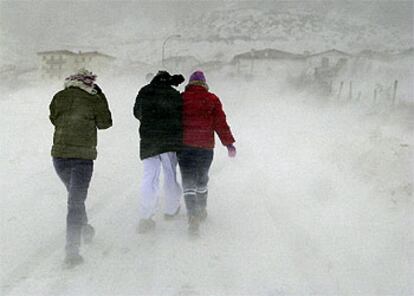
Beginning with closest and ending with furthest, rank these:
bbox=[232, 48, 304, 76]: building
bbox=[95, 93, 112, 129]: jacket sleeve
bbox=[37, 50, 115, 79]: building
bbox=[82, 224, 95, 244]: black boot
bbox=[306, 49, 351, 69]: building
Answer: bbox=[95, 93, 112, 129]: jacket sleeve, bbox=[82, 224, 95, 244]: black boot, bbox=[232, 48, 304, 76]: building, bbox=[37, 50, 115, 79]: building, bbox=[306, 49, 351, 69]: building

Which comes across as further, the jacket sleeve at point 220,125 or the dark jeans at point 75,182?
the jacket sleeve at point 220,125

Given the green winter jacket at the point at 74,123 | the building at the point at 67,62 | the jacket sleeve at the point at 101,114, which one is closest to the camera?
the green winter jacket at the point at 74,123

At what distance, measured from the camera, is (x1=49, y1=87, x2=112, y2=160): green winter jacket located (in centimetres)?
462

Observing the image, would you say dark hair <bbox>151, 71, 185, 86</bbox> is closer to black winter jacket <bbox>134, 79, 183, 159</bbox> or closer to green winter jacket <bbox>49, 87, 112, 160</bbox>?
black winter jacket <bbox>134, 79, 183, 159</bbox>

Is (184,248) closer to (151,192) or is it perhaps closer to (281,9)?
(151,192)

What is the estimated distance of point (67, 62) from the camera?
75812 millimetres

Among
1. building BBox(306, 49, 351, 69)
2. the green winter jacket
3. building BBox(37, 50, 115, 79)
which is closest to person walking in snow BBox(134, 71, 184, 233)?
the green winter jacket

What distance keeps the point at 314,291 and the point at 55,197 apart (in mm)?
4251

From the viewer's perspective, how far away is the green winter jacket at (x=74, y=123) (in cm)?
462

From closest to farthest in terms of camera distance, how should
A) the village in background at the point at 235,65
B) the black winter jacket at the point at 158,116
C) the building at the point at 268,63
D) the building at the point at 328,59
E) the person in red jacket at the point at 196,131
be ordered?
the black winter jacket at the point at 158,116 < the person in red jacket at the point at 196,131 < the village in background at the point at 235,65 < the building at the point at 268,63 < the building at the point at 328,59

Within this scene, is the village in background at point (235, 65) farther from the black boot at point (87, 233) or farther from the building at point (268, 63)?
the black boot at point (87, 233)

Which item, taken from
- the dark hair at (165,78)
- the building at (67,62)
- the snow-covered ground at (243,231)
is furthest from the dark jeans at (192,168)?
the building at (67,62)

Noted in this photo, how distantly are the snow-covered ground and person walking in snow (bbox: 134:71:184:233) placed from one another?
1.28 ft

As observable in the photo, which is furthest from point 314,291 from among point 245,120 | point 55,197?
point 245,120
